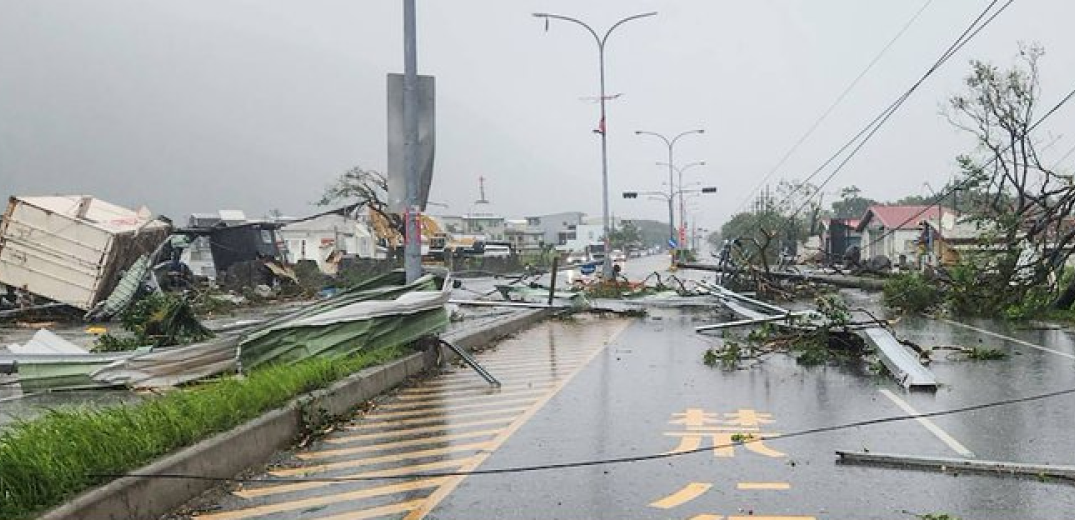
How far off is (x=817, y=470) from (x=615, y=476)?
1447 mm

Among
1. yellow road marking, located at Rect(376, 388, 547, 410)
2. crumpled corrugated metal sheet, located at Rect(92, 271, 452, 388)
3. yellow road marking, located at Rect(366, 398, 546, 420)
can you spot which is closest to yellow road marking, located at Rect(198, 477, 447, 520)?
yellow road marking, located at Rect(366, 398, 546, 420)

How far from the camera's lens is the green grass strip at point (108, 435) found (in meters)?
4.57

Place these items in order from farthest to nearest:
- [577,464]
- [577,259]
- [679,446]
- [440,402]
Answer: [577,259] < [440,402] < [679,446] < [577,464]

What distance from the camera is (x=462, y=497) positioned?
18.2 feet

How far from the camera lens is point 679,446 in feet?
22.9

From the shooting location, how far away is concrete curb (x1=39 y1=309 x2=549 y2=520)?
4699 millimetres

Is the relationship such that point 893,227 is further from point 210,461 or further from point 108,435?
point 108,435

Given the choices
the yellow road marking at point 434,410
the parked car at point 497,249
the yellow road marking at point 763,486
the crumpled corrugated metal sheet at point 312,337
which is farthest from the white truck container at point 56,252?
the parked car at point 497,249

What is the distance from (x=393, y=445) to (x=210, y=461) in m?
1.66

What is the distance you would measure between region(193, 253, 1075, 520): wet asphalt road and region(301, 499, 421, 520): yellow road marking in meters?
0.02

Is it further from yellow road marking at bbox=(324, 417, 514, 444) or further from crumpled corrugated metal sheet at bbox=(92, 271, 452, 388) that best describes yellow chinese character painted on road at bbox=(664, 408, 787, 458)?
crumpled corrugated metal sheet at bbox=(92, 271, 452, 388)

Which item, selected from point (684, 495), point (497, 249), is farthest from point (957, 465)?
point (497, 249)

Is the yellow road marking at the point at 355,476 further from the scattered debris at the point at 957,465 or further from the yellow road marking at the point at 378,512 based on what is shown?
the scattered debris at the point at 957,465

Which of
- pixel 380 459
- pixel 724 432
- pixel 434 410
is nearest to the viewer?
pixel 380 459
